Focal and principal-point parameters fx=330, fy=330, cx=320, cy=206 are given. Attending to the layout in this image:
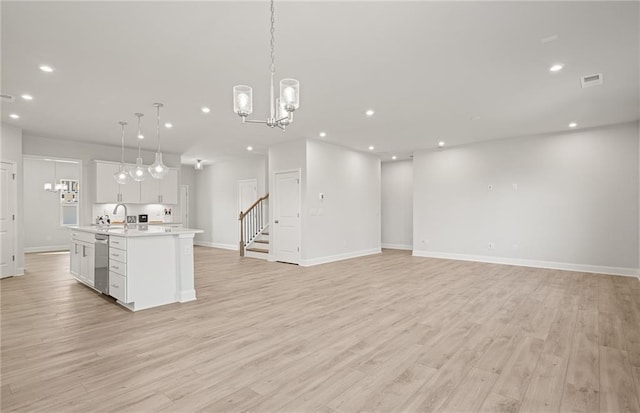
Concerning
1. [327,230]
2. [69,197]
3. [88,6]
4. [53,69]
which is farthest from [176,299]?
[69,197]

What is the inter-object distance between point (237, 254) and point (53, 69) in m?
6.44

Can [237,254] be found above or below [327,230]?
below

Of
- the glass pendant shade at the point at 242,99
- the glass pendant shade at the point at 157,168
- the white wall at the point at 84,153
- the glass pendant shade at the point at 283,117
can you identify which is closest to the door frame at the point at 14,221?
the white wall at the point at 84,153

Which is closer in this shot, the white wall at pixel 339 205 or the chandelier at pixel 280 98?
the chandelier at pixel 280 98

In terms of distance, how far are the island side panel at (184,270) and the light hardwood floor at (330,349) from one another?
18cm

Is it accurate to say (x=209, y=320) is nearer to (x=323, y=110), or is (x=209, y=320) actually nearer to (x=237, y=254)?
(x=323, y=110)

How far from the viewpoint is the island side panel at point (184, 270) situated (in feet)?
14.8

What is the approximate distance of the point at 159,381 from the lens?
2.41 m

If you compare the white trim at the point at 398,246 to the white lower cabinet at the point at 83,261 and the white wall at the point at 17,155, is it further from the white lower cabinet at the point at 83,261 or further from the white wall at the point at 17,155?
the white wall at the point at 17,155

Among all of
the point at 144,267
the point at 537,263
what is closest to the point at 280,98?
the point at 144,267

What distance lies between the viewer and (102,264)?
4746 mm

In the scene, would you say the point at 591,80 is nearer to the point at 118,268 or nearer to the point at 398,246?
the point at 118,268

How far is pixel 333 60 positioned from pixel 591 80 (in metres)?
3.30

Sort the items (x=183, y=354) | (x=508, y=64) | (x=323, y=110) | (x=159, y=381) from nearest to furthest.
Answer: (x=159, y=381) < (x=183, y=354) < (x=508, y=64) < (x=323, y=110)
